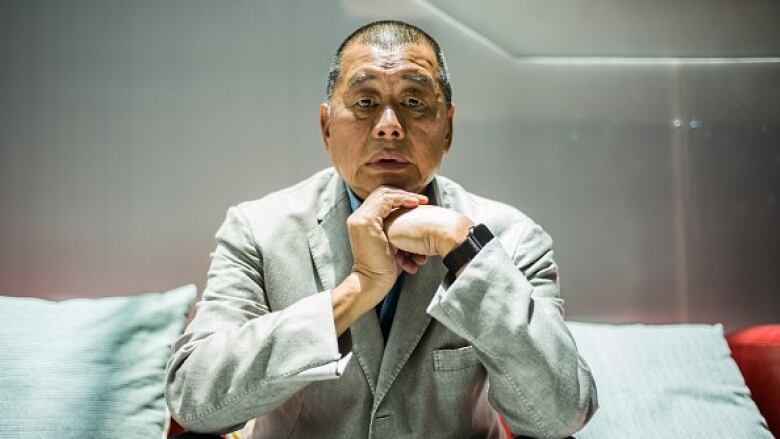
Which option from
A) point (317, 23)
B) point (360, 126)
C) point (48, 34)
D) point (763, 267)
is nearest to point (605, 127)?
point (763, 267)

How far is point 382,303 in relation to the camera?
1543 millimetres

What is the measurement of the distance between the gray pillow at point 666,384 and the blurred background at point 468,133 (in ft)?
1.20

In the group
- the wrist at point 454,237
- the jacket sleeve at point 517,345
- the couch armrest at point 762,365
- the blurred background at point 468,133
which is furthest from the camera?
the blurred background at point 468,133

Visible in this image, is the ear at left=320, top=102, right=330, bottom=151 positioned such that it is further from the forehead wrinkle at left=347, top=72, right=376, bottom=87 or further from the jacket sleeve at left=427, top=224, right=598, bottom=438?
the jacket sleeve at left=427, top=224, right=598, bottom=438

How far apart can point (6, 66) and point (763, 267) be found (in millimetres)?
2504

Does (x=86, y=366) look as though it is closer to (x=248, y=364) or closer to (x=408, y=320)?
(x=248, y=364)

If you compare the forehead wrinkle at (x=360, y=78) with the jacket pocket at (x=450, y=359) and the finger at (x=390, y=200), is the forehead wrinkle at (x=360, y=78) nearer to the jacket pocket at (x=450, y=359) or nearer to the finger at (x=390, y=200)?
the finger at (x=390, y=200)

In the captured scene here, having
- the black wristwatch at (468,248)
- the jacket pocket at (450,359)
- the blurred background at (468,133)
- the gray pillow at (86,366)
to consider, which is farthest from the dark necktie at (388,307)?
the blurred background at (468,133)

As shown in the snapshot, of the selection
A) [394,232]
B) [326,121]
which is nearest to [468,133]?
[326,121]

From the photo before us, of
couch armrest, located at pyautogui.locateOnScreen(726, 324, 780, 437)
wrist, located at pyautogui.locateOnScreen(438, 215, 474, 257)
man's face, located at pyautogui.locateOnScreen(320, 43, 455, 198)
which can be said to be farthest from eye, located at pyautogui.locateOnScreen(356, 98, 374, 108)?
couch armrest, located at pyautogui.locateOnScreen(726, 324, 780, 437)

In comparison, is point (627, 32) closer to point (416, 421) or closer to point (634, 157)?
point (634, 157)

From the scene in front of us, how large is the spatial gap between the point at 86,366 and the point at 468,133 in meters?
1.29

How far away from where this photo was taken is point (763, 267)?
7.89ft

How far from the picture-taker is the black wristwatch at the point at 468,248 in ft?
4.30
